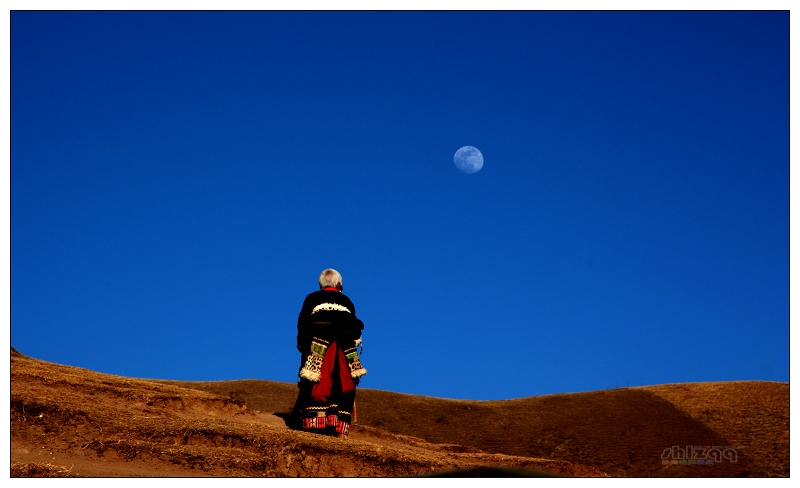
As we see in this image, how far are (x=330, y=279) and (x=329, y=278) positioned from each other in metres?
0.03

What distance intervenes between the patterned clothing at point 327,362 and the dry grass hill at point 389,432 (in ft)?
2.49

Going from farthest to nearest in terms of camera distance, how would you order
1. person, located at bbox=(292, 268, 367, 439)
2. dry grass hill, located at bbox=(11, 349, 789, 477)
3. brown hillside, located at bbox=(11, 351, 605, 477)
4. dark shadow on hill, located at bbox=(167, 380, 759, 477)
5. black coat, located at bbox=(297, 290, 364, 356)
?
dark shadow on hill, located at bbox=(167, 380, 759, 477)
black coat, located at bbox=(297, 290, 364, 356)
person, located at bbox=(292, 268, 367, 439)
dry grass hill, located at bbox=(11, 349, 789, 477)
brown hillside, located at bbox=(11, 351, 605, 477)

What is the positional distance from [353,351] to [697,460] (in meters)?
7.35

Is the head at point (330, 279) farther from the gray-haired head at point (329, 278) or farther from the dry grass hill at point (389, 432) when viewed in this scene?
the dry grass hill at point (389, 432)

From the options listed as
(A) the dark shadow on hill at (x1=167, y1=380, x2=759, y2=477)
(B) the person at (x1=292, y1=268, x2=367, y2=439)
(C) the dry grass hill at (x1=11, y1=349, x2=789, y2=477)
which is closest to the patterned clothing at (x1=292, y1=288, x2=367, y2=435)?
(B) the person at (x1=292, y1=268, x2=367, y2=439)

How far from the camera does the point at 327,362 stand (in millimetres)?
15438

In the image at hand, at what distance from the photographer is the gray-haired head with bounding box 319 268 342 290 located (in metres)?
15.9

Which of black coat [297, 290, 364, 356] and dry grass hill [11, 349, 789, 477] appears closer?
dry grass hill [11, 349, 789, 477]

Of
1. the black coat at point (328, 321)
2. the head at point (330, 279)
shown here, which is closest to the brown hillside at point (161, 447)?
the black coat at point (328, 321)

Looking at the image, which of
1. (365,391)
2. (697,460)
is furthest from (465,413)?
(697,460)

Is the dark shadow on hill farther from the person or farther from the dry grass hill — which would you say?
the person

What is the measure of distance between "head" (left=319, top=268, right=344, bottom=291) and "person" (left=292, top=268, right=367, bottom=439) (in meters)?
0.02

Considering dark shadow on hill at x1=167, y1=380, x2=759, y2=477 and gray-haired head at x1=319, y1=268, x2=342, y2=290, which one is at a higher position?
gray-haired head at x1=319, y1=268, x2=342, y2=290
